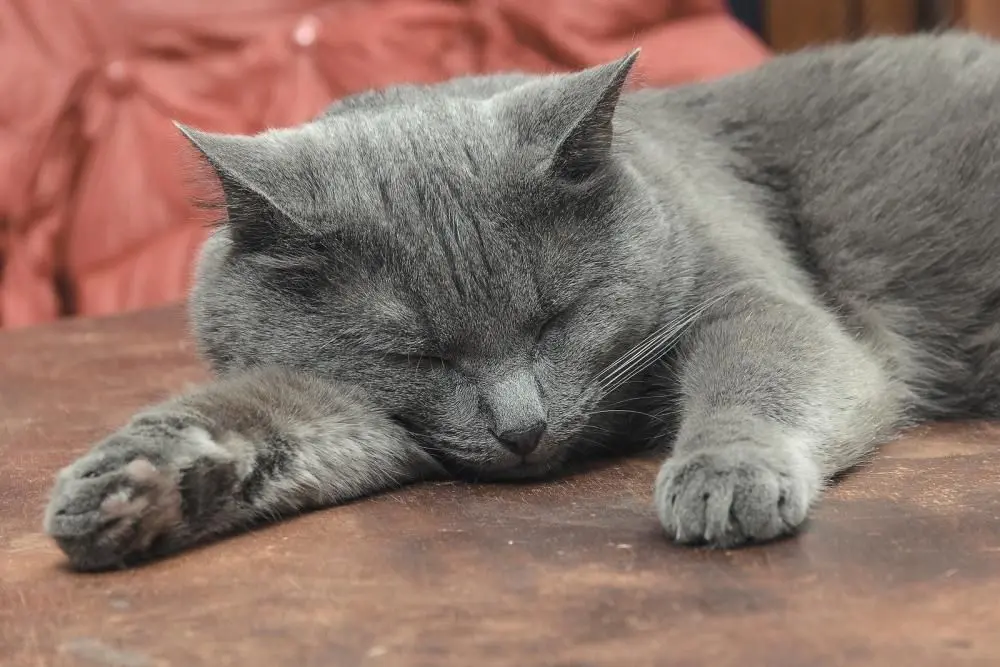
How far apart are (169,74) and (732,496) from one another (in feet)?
7.70

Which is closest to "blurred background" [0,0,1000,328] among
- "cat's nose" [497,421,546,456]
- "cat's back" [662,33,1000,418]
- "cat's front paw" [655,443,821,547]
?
"cat's back" [662,33,1000,418]

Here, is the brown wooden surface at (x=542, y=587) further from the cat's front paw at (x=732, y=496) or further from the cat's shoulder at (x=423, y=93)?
the cat's shoulder at (x=423, y=93)

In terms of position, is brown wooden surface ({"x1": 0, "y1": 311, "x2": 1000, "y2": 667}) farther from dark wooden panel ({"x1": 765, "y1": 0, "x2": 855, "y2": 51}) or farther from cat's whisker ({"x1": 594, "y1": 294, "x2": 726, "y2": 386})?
dark wooden panel ({"x1": 765, "y1": 0, "x2": 855, "y2": 51})

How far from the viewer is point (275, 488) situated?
1.28m

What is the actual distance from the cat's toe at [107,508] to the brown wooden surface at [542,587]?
25 millimetres

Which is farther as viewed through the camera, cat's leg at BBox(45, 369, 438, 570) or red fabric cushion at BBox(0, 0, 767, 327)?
red fabric cushion at BBox(0, 0, 767, 327)

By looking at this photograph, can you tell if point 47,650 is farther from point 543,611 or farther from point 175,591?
point 543,611

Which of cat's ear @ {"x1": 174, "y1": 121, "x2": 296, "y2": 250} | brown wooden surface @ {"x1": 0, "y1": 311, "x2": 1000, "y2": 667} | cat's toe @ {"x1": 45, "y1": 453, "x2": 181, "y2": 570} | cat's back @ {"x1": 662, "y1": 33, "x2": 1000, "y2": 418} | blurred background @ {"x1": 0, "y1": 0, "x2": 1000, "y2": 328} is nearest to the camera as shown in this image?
brown wooden surface @ {"x1": 0, "y1": 311, "x2": 1000, "y2": 667}

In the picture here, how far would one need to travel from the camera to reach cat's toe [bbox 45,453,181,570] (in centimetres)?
110

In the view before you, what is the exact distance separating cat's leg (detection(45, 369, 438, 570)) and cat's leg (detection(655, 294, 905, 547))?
346mm

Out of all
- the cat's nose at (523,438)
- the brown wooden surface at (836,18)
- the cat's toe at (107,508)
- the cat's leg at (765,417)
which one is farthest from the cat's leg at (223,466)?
the brown wooden surface at (836,18)

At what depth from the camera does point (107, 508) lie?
110 centimetres

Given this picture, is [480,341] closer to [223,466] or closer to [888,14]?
[223,466]

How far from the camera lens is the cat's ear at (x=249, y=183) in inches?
50.9
